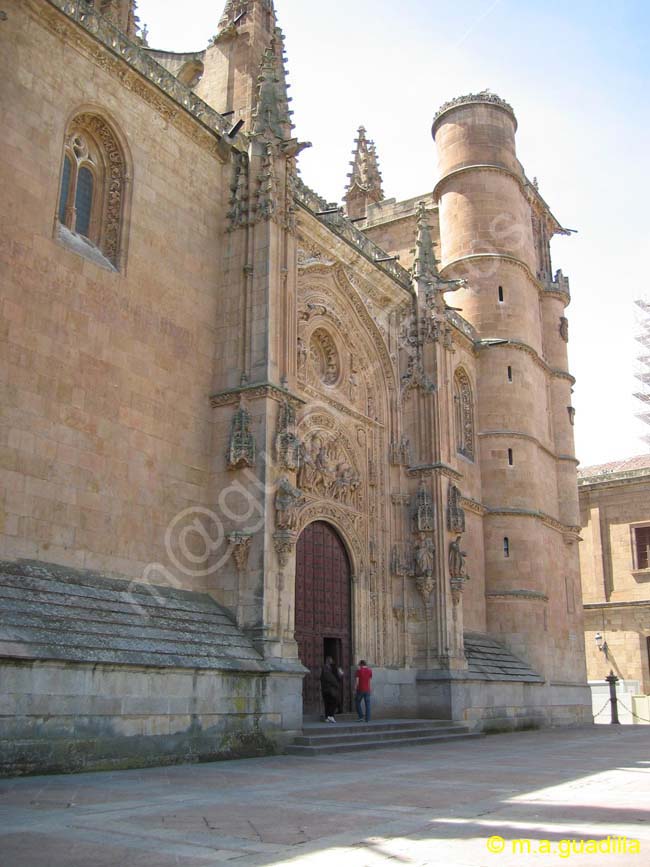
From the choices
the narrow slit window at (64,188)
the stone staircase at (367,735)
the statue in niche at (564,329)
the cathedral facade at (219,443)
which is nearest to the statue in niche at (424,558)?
the cathedral facade at (219,443)

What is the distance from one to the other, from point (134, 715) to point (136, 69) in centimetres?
1115

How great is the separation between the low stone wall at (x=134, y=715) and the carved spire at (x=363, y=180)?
Answer: 2382 centimetres

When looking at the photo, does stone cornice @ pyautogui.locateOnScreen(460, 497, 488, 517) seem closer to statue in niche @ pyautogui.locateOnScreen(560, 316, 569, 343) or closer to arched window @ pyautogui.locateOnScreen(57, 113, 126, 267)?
statue in niche @ pyautogui.locateOnScreen(560, 316, 569, 343)

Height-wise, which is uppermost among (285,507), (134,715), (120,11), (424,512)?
(120,11)

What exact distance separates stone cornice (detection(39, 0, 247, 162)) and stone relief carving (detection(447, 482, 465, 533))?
10.1 meters

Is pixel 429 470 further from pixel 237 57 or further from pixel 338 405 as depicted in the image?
pixel 237 57

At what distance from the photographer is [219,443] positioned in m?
16.7

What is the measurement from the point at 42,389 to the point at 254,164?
24.4 feet

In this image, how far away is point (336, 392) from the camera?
21594 mm

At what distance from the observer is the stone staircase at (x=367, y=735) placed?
1516 cm

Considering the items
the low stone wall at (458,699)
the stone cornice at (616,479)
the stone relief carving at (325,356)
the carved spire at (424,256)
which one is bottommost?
the low stone wall at (458,699)

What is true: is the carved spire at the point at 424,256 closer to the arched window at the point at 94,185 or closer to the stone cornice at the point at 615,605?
the arched window at the point at 94,185

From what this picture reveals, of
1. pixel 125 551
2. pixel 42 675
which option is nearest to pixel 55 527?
pixel 125 551

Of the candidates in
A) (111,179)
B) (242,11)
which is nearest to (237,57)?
(242,11)
